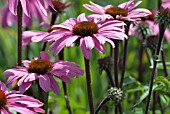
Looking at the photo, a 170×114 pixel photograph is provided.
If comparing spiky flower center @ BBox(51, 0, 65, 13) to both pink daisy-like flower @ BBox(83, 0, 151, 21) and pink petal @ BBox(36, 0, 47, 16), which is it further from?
pink petal @ BBox(36, 0, 47, 16)

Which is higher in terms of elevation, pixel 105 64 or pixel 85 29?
pixel 85 29

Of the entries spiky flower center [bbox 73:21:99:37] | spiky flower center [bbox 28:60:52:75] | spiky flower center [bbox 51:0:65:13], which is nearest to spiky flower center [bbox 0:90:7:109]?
spiky flower center [bbox 28:60:52:75]

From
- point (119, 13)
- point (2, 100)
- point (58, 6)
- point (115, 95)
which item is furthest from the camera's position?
point (58, 6)

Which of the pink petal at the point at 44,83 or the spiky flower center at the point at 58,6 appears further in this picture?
the spiky flower center at the point at 58,6

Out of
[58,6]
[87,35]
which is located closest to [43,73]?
[87,35]

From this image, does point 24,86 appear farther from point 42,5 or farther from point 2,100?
point 42,5

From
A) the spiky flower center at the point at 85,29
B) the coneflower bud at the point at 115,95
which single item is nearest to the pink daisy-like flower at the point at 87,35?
the spiky flower center at the point at 85,29

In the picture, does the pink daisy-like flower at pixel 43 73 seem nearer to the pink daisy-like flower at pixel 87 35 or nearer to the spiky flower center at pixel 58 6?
the pink daisy-like flower at pixel 87 35

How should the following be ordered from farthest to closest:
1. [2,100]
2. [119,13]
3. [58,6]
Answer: [58,6] < [119,13] < [2,100]
